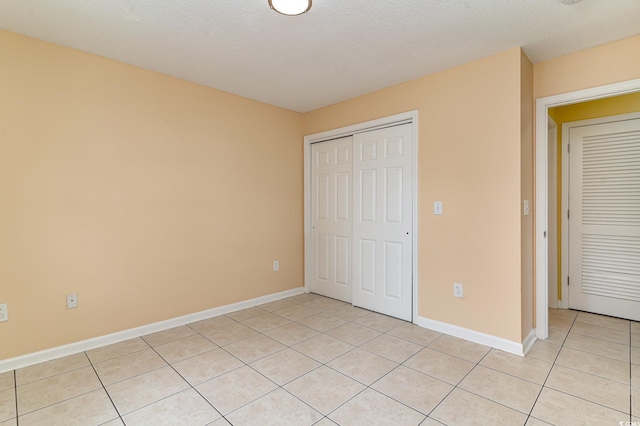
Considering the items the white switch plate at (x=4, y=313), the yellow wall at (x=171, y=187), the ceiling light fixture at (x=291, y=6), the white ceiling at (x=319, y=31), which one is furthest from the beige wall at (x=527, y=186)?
the white switch plate at (x=4, y=313)

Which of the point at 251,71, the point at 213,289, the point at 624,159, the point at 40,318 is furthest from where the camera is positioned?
the point at 213,289

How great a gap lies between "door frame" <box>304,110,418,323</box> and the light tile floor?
593mm

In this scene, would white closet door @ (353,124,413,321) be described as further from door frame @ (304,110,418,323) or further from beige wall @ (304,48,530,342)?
beige wall @ (304,48,530,342)

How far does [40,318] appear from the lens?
2344mm

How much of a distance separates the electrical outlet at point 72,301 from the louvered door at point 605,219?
4.84 meters

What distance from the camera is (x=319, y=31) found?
221 cm

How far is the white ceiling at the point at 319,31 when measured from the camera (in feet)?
6.38

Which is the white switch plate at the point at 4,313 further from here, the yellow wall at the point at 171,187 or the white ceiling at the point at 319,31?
the white ceiling at the point at 319,31

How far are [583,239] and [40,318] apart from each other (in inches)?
201

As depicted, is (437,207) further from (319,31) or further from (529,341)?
(319,31)

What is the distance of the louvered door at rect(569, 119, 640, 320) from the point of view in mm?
3064

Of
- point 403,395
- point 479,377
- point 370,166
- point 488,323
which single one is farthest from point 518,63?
point 403,395

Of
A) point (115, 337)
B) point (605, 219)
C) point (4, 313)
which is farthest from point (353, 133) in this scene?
point (4, 313)

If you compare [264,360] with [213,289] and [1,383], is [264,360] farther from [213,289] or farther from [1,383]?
[1,383]
